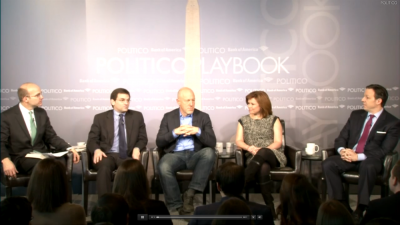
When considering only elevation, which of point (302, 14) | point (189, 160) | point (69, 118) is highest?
point (302, 14)

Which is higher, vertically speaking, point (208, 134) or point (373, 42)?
point (373, 42)

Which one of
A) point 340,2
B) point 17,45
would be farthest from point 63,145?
point 340,2

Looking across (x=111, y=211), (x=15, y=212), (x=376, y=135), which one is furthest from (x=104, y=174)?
(x=376, y=135)

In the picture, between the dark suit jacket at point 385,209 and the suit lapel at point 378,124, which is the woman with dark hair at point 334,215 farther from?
the suit lapel at point 378,124

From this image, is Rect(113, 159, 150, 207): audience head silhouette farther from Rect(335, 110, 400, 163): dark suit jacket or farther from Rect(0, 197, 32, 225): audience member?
Rect(335, 110, 400, 163): dark suit jacket

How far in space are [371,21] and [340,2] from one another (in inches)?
18.5

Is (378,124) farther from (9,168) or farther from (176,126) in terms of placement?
(9,168)

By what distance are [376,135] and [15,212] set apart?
148 inches

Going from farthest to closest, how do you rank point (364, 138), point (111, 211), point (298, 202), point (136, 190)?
point (364, 138) < point (136, 190) < point (298, 202) < point (111, 211)

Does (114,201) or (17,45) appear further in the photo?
(17,45)

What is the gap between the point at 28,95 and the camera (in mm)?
4605

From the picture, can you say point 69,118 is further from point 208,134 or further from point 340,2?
point 340,2

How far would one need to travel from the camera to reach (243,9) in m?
5.41

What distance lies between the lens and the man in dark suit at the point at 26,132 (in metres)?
4.41
